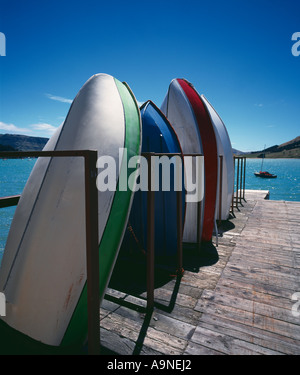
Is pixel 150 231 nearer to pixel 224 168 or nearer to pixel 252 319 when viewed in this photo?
pixel 252 319

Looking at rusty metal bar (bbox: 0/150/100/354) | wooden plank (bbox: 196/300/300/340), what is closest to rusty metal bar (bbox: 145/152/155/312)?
wooden plank (bbox: 196/300/300/340)

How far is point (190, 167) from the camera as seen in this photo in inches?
204

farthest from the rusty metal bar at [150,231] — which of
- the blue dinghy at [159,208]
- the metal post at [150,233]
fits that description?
the blue dinghy at [159,208]

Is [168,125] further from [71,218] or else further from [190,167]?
[71,218]

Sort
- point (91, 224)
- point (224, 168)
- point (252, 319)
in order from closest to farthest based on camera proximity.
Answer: point (91, 224), point (252, 319), point (224, 168)

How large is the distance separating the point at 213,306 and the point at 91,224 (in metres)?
2.23

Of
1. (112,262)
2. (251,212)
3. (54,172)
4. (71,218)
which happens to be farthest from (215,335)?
(251,212)

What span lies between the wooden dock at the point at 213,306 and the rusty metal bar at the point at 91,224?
0.62 m

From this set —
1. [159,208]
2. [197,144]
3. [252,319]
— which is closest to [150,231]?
[159,208]

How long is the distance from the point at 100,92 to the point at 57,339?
9.65 ft

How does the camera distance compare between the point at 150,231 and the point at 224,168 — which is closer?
the point at 150,231

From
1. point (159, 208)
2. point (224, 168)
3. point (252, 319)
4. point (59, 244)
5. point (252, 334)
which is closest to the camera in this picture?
point (59, 244)

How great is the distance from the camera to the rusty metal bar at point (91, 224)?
1.89 m

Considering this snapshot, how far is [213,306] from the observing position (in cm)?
324
